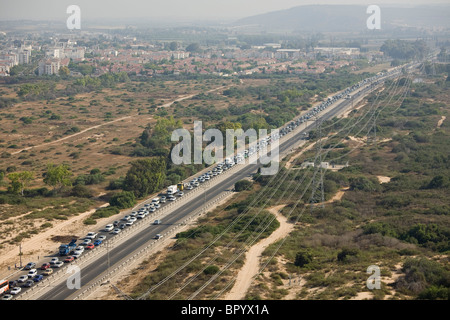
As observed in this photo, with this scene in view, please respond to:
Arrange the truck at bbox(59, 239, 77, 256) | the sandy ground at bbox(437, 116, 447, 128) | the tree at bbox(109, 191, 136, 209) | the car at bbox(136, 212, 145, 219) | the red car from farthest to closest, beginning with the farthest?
1. the sandy ground at bbox(437, 116, 447, 128)
2. the tree at bbox(109, 191, 136, 209)
3. the car at bbox(136, 212, 145, 219)
4. the truck at bbox(59, 239, 77, 256)
5. the red car

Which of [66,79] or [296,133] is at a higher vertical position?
[66,79]

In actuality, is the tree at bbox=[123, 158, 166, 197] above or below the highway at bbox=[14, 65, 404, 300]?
above

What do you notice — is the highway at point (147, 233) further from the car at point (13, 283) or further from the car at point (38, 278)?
the car at point (13, 283)

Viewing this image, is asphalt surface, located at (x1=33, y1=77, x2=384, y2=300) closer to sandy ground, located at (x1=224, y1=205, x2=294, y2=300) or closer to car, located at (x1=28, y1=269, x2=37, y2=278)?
car, located at (x1=28, y1=269, x2=37, y2=278)

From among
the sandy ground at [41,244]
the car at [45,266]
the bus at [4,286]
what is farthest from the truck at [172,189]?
the bus at [4,286]

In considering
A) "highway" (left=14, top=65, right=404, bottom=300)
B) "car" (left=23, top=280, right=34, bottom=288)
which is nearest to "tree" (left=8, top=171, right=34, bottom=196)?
"highway" (left=14, top=65, right=404, bottom=300)
